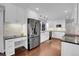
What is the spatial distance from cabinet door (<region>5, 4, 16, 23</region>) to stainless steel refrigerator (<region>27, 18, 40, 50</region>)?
252mm

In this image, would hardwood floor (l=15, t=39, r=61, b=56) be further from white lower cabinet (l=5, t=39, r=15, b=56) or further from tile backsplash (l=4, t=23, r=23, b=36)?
tile backsplash (l=4, t=23, r=23, b=36)

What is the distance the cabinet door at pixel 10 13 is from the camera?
1.47 m

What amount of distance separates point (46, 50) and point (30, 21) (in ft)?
1.76

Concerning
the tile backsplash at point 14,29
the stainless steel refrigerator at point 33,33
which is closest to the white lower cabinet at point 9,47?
the tile backsplash at point 14,29

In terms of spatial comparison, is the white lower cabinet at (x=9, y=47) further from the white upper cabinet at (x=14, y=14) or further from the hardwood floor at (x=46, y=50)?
the white upper cabinet at (x=14, y=14)

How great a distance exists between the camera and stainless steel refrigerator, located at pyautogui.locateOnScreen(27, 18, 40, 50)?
1.55m

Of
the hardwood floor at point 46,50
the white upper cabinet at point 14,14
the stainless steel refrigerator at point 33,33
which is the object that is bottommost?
the hardwood floor at point 46,50

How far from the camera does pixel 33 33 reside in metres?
1.60

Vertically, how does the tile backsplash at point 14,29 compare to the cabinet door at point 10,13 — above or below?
below

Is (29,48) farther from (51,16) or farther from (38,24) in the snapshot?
(51,16)

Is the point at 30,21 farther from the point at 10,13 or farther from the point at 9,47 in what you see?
the point at 9,47

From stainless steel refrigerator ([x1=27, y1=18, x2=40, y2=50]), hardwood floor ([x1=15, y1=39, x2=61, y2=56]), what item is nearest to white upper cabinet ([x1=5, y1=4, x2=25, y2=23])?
stainless steel refrigerator ([x1=27, y1=18, x2=40, y2=50])

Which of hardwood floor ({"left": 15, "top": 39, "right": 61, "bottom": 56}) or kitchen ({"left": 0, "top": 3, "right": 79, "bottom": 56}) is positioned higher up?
kitchen ({"left": 0, "top": 3, "right": 79, "bottom": 56})

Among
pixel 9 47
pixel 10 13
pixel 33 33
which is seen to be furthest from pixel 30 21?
pixel 9 47
